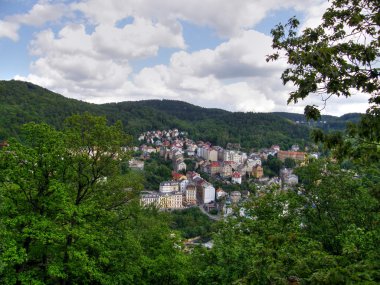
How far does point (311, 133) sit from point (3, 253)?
879cm

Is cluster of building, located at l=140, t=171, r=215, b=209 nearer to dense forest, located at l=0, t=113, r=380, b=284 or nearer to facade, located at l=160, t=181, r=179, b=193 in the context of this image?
facade, located at l=160, t=181, r=179, b=193

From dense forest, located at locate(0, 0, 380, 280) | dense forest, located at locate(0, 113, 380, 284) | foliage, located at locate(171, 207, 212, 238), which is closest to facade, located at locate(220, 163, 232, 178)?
foliage, located at locate(171, 207, 212, 238)

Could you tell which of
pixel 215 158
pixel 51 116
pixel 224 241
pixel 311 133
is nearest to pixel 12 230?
pixel 224 241

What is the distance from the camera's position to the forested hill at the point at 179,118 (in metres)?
111

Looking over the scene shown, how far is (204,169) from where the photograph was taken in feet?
384

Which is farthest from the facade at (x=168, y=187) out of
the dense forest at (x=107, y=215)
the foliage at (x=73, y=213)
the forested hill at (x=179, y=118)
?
the dense forest at (x=107, y=215)

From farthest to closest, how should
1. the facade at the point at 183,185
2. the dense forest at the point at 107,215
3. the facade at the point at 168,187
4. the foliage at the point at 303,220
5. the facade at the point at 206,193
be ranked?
1. the facade at the point at 183,185
2. the facade at the point at 206,193
3. the facade at the point at 168,187
4. the dense forest at the point at 107,215
5. the foliage at the point at 303,220

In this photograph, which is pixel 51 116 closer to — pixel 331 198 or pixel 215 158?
pixel 215 158

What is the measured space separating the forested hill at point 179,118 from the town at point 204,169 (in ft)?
23.6

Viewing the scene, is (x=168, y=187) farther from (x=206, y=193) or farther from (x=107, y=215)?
(x=107, y=215)

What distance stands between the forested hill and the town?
7198 millimetres

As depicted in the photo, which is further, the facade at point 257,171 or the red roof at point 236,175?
the red roof at point 236,175

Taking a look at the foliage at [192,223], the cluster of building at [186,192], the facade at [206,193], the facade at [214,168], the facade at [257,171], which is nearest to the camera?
the foliage at [192,223]

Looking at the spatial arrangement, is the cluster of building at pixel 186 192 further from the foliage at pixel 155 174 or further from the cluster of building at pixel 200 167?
the foliage at pixel 155 174
